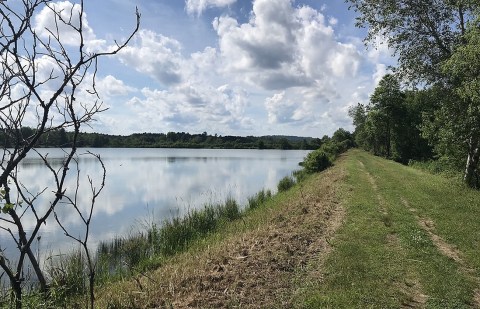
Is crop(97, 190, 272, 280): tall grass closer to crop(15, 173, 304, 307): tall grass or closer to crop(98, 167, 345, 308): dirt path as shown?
crop(15, 173, 304, 307): tall grass

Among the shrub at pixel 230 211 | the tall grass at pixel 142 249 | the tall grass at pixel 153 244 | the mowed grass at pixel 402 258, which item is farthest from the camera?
the shrub at pixel 230 211

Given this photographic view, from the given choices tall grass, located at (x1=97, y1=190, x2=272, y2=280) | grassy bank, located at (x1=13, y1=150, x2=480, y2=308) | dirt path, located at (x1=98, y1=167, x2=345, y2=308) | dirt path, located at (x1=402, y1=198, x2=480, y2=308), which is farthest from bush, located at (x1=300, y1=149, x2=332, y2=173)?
dirt path, located at (x1=98, y1=167, x2=345, y2=308)

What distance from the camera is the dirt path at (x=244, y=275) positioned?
6.91 metres

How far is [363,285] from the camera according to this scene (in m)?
7.34

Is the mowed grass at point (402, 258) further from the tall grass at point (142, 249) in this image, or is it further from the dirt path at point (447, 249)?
the tall grass at point (142, 249)

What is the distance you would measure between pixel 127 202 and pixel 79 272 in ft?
55.1

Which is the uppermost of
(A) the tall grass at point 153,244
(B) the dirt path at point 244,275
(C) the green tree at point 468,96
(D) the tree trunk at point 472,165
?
(C) the green tree at point 468,96

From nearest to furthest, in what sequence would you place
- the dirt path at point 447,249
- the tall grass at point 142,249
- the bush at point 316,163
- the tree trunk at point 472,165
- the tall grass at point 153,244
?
the dirt path at point 447,249 < the tall grass at point 142,249 < the tall grass at point 153,244 < the tree trunk at point 472,165 < the bush at point 316,163

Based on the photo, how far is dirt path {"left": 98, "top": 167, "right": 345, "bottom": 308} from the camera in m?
Answer: 6.91

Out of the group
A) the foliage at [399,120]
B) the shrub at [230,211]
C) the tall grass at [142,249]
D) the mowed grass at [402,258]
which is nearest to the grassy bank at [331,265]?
the mowed grass at [402,258]

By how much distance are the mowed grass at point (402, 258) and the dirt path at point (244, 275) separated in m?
0.48

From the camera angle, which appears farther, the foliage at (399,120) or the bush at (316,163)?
the foliage at (399,120)

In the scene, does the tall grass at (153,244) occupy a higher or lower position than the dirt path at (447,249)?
lower

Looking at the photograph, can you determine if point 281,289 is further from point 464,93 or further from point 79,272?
point 464,93
